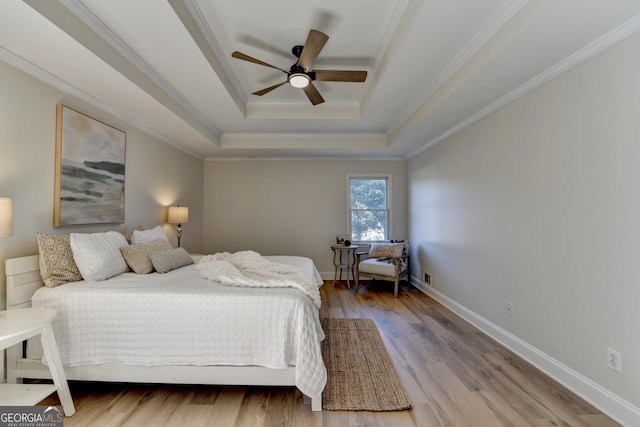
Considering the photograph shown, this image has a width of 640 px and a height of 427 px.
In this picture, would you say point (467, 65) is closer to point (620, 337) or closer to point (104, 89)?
point (620, 337)

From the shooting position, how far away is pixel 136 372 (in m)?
1.95

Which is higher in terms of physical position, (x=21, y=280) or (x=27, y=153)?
(x=27, y=153)

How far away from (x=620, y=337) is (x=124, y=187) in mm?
4504

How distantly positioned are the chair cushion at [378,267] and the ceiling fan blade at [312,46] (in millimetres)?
3195

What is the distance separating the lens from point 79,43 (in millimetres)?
1927

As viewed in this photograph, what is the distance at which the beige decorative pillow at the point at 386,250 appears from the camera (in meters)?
4.87

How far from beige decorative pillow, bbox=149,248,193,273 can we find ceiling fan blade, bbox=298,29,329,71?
7.19ft

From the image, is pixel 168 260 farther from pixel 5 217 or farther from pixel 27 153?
pixel 27 153

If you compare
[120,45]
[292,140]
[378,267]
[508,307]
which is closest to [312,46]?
[120,45]

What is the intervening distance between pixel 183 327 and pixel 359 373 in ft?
4.58

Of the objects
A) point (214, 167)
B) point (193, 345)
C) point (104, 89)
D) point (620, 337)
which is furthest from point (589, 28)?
point (214, 167)

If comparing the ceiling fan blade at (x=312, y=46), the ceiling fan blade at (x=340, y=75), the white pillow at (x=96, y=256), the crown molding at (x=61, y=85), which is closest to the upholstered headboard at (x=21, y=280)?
the white pillow at (x=96, y=256)

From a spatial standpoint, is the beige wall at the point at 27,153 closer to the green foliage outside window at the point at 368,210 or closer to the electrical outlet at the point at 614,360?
the green foliage outside window at the point at 368,210

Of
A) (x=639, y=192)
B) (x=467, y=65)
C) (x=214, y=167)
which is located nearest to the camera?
(x=639, y=192)
